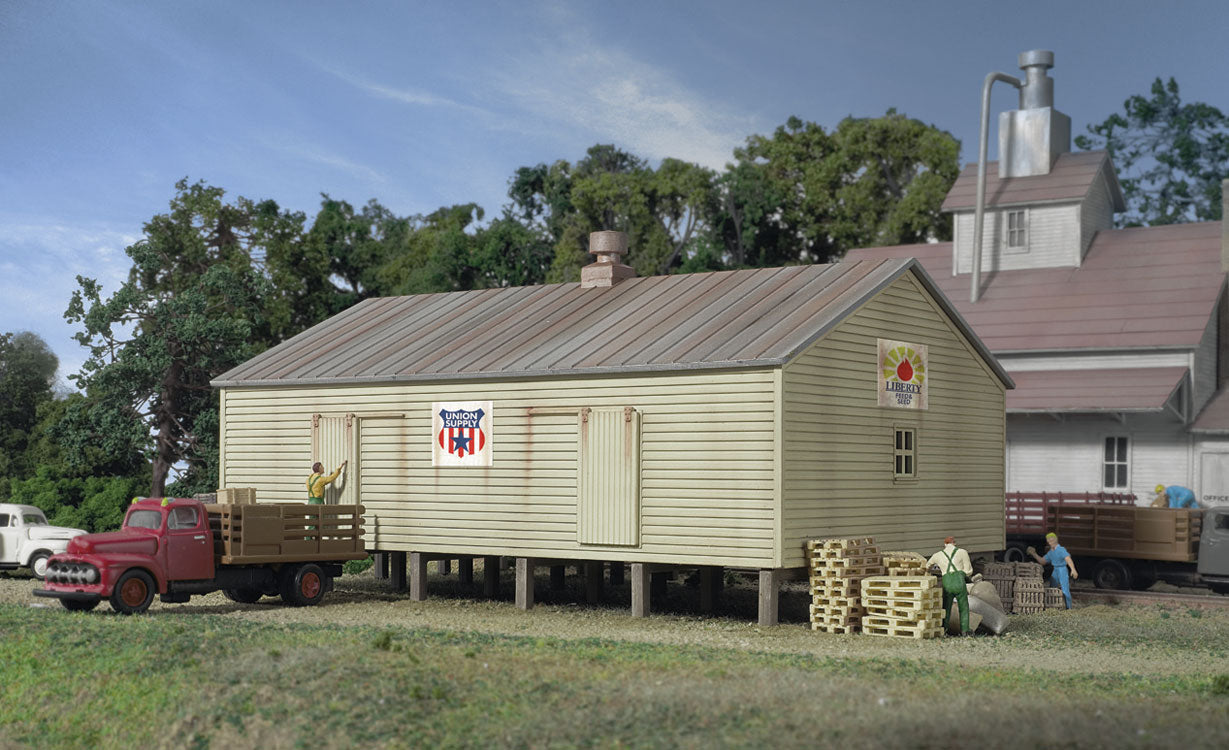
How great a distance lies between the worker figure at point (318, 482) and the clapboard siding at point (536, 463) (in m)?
0.65

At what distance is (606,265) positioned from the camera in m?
31.4

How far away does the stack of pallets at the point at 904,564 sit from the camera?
24188mm

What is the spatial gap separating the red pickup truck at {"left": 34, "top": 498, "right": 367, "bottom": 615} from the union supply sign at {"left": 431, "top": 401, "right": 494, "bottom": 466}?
2129 mm

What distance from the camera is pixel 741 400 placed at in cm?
2348

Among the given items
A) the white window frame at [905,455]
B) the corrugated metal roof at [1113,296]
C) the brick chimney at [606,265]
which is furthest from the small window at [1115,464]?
the brick chimney at [606,265]

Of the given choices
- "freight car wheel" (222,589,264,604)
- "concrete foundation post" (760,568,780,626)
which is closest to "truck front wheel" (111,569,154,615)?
"freight car wheel" (222,589,264,604)

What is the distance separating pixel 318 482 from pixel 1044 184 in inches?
1152

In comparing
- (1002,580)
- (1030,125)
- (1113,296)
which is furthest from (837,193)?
(1002,580)

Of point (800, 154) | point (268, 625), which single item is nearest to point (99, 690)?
point (268, 625)

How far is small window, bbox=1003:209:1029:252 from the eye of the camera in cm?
4669

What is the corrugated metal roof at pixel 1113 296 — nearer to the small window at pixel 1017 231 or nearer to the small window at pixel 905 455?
the small window at pixel 1017 231

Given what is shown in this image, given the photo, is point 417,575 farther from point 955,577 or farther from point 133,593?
point 955,577

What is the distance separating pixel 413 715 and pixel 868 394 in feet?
44.1

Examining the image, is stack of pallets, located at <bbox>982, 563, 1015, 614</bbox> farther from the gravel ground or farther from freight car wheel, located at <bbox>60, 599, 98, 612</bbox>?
freight car wheel, located at <bbox>60, 599, 98, 612</bbox>
